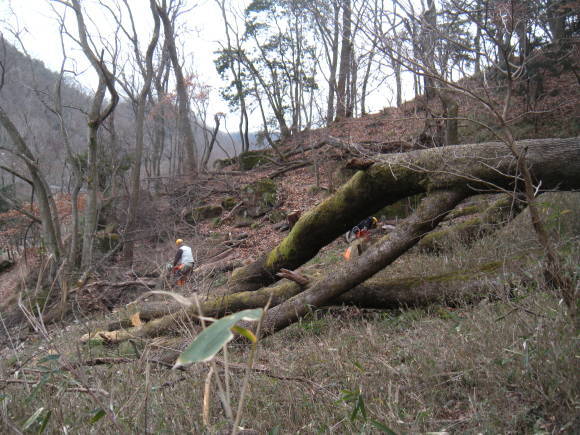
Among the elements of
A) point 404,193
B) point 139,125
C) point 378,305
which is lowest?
point 378,305

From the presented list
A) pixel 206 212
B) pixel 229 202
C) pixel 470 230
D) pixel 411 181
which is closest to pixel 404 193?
pixel 411 181

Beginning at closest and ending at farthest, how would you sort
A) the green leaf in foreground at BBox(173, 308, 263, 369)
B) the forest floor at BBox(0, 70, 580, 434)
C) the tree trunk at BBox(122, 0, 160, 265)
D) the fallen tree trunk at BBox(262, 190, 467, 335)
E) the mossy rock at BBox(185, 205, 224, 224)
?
the green leaf in foreground at BBox(173, 308, 263, 369)
the forest floor at BBox(0, 70, 580, 434)
the fallen tree trunk at BBox(262, 190, 467, 335)
the tree trunk at BBox(122, 0, 160, 265)
the mossy rock at BBox(185, 205, 224, 224)

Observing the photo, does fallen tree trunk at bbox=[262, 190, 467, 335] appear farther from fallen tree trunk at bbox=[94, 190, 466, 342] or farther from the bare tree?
the bare tree

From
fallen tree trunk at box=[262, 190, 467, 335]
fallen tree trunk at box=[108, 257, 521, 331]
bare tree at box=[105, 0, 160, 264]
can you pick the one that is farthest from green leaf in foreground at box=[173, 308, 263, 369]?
bare tree at box=[105, 0, 160, 264]

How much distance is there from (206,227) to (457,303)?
1359 cm

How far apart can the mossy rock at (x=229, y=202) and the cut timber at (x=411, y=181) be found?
11.5 metres

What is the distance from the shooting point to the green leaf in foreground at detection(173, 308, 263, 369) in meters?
0.54

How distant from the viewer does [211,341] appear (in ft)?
1.88

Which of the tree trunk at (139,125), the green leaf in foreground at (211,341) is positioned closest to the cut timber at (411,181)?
the green leaf in foreground at (211,341)

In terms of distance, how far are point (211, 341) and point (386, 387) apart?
2326 millimetres

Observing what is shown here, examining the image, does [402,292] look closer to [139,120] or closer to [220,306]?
[220,306]

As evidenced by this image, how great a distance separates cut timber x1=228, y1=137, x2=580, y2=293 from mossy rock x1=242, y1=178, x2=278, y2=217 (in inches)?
382

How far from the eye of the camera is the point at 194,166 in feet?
75.5

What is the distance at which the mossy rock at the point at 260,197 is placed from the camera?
16161mm
